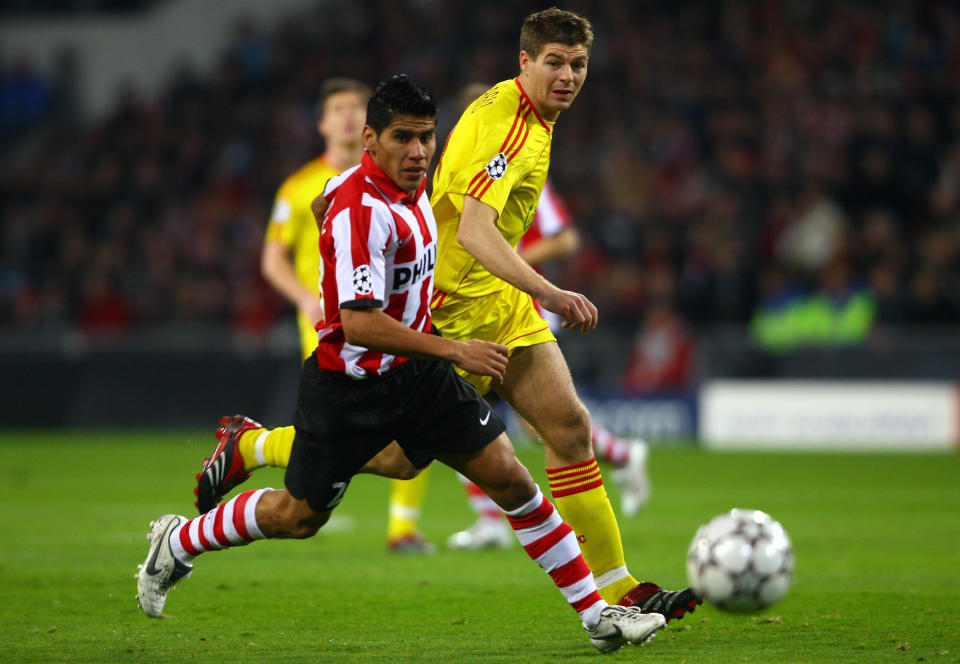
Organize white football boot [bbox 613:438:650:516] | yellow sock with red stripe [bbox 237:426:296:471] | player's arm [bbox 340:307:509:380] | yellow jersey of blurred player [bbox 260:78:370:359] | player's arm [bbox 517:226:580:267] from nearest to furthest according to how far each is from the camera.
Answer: player's arm [bbox 340:307:509:380] → yellow sock with red stripe [bbox 237:426:296:471] → player's arm [bbox 517:226:580:267] → yellow jersey of blurred player [bbox 260:78:370:359] → white football boot [bbox 613:438:650:516]

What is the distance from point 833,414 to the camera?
49.9 feet

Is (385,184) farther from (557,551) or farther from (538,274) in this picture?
(557,551)

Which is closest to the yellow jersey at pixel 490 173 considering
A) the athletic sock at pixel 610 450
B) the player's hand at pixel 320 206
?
the player's hand at pixel 320 206

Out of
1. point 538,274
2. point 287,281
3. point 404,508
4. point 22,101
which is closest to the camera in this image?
point 538,274

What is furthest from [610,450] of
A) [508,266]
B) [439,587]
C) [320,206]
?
[320,206]

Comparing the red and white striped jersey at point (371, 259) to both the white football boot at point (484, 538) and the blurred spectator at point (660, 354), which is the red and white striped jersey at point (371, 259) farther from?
the blurred spectator at point (660, 354)

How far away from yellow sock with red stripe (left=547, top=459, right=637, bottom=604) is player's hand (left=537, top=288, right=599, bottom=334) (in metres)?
0.73

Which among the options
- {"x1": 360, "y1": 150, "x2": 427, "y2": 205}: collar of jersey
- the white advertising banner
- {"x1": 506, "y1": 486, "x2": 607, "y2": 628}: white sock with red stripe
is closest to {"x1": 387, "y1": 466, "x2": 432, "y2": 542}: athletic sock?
{"x1": 506, "y1": 486, "x2": 607, "y2": 628}: white sock with red stripe

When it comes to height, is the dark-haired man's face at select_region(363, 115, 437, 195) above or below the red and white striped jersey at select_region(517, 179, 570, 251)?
above

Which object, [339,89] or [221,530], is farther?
[339,89]

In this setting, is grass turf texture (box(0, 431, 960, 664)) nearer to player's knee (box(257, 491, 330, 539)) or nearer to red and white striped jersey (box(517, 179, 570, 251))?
player's knee (box(257, 491, 330, 539))

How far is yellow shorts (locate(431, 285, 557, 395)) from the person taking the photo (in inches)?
220

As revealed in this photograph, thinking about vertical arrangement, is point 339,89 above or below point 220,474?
above

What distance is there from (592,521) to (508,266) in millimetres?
1086
